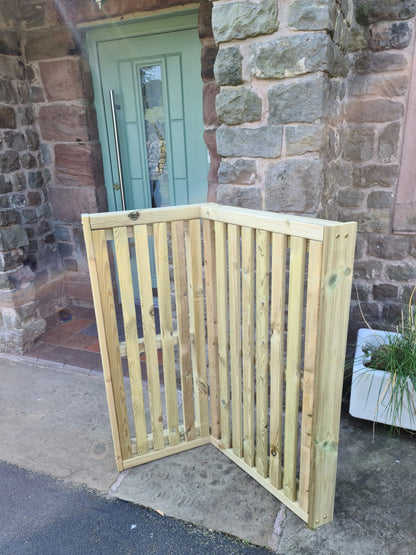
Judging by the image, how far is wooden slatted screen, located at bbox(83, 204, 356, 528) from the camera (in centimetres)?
149

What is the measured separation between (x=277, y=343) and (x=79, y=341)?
223cm

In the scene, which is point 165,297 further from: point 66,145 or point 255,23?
point 66,145

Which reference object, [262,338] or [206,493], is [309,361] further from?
[206,493]

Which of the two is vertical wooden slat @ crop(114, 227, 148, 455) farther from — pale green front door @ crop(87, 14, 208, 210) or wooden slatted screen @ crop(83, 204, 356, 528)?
pale green front door @ crop(87, 14, 208, 210)

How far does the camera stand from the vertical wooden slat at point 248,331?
172 cm

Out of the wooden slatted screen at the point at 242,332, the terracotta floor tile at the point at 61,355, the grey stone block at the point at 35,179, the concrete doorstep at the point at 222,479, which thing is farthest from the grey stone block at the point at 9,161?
the wooden slatted screen at the point at 242,332

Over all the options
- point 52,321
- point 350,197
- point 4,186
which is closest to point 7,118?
point 4,186

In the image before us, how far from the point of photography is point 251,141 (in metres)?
2.03

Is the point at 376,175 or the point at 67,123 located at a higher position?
the point at 67,123

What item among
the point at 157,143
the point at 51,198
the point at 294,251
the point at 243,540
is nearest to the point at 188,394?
the point at 243,540

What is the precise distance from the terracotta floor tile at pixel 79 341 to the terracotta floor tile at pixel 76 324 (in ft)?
0.41

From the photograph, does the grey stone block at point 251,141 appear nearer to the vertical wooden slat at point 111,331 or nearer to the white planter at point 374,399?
the vertical wooden slat at point 111,331

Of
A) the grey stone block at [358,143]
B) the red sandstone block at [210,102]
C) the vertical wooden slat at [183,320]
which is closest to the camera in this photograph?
the vertical wooden slat at [183,320]

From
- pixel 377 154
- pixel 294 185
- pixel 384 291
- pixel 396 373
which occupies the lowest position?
pixel 396 373
